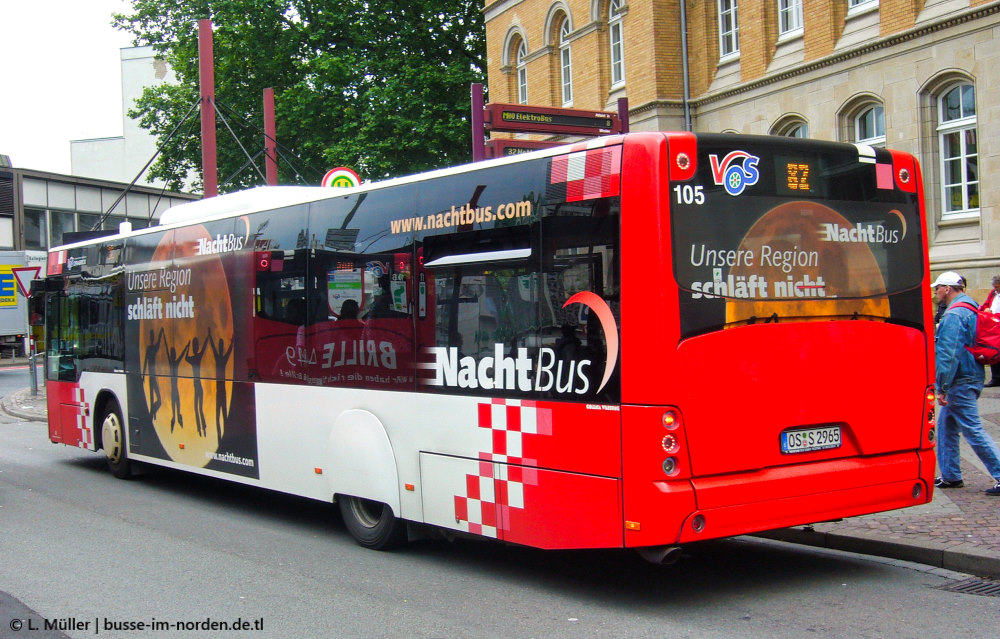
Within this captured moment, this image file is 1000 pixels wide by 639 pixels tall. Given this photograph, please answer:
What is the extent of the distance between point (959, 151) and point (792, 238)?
500 inches

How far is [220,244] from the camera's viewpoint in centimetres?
1009

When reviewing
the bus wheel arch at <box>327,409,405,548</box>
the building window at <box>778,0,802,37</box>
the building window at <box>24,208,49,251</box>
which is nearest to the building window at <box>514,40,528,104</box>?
the building window at <box>778,0,802,37</box>

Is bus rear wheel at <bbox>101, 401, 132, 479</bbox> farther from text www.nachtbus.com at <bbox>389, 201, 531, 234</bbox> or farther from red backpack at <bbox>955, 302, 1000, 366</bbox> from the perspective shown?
A: red backpack at <bbox>955, 302, 1000, 366</bbox>

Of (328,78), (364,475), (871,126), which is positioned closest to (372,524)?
(364,475)

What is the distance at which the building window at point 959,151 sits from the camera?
17016 millimetres

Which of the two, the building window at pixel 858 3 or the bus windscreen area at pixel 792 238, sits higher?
the building window at pixel 858 3

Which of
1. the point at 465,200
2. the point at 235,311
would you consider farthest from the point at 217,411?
the point at 465,200

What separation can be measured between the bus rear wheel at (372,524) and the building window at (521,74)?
2139 cm

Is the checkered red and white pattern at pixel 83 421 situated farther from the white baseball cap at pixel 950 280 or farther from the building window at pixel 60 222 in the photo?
the building window at pixel 60 222

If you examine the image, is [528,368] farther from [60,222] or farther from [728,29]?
[60,222]

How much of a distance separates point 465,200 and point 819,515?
3.05 meters

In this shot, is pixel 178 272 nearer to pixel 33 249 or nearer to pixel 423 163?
pixel 423 163

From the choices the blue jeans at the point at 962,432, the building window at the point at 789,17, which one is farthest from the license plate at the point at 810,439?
the building window at the point at 789,17

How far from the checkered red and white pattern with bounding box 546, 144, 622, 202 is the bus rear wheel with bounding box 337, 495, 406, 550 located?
2.96 meters
